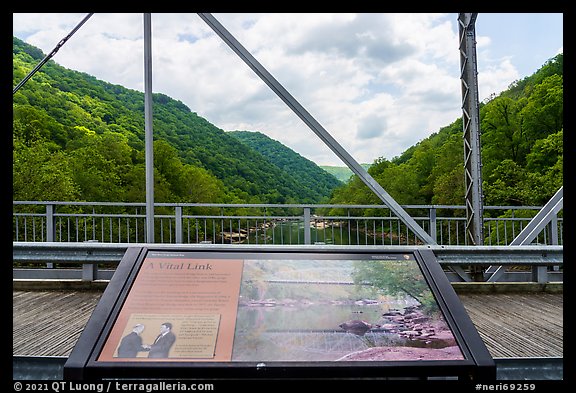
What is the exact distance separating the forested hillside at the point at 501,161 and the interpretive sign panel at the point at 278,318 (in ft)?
58.1

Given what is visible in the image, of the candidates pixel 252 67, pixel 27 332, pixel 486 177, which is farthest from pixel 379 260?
pixel 486 177

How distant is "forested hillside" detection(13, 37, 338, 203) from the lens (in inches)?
882

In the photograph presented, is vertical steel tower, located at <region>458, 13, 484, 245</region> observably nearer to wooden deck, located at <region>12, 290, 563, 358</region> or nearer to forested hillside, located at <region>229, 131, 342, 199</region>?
wooden deck, located at <region>12, 290, 563, 358</region>

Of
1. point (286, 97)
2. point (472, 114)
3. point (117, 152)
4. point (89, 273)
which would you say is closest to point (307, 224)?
point (472, 114)

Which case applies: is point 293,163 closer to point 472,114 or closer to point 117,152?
point 117,152

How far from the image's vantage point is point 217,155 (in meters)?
24.5

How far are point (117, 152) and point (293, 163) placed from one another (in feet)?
32.5

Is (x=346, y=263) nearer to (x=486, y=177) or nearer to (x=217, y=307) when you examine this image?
(x=217, y=307)

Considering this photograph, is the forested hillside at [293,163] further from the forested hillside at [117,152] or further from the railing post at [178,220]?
the railing post at [178,220]

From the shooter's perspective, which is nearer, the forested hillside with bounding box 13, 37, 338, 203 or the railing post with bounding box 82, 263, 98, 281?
the railing post with bounding box 82, 263, 98, 281

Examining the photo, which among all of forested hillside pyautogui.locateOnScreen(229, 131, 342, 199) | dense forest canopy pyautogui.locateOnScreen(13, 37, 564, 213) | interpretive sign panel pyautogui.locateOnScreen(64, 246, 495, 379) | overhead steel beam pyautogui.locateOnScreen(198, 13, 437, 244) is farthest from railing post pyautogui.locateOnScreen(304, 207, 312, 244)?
forested hillside pyautogui.locateOnScreen(229, 131, 342, 199)

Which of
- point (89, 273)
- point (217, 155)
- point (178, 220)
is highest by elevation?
point (217, 155)

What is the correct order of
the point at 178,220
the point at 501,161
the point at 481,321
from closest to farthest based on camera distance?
the point at 481,321 < the point at 178,220 < the point at 501,161

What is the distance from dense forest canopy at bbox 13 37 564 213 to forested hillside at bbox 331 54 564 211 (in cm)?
5
